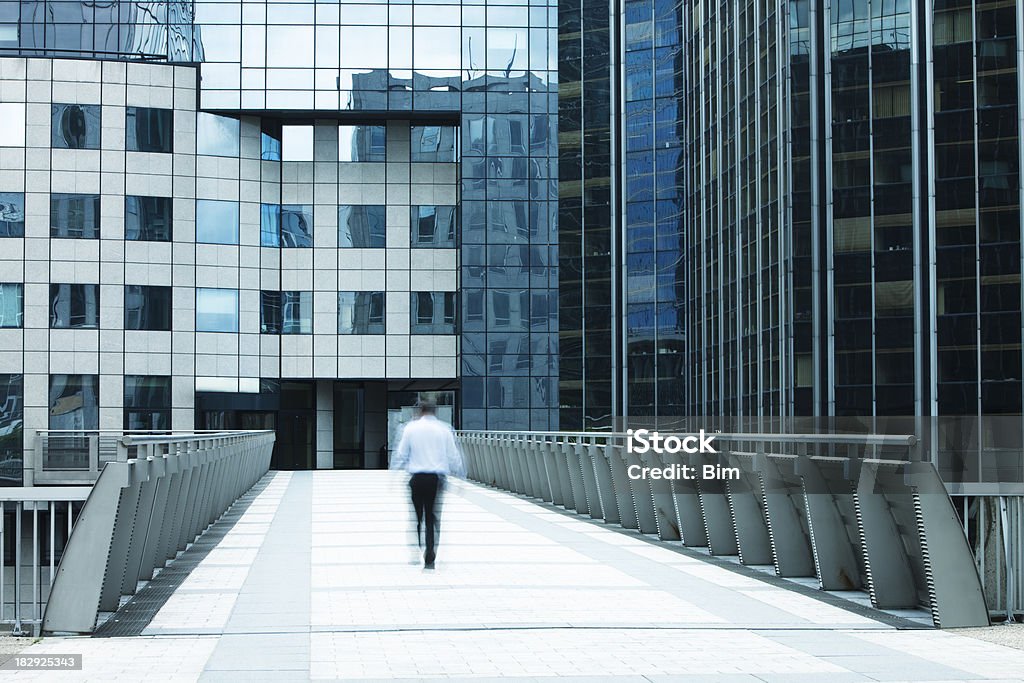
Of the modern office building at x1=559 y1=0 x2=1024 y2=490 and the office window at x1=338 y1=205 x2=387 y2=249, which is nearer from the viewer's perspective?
the modern office building at x1=559 y1=0 x2=1024 y2=490

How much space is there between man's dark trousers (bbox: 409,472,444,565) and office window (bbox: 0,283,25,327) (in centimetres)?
4344

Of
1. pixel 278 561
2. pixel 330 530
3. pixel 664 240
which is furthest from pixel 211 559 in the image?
pixel 664 240

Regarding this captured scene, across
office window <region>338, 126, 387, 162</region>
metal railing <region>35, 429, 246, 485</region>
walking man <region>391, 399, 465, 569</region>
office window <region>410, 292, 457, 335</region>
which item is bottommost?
metal railing <region>35, 429, 246, 485</region>

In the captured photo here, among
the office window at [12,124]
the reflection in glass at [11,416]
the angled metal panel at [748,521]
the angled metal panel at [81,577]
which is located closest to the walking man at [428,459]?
the angled metal panel at [748,521]

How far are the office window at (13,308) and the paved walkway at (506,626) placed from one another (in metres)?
40.2

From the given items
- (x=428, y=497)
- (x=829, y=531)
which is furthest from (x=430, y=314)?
(x=829, y=531)

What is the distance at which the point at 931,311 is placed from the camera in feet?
138

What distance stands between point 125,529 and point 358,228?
46.4m

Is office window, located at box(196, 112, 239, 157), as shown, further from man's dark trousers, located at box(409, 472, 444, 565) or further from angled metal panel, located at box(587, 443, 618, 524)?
man's dark trousers, located at box(409, 472, 444, 565)

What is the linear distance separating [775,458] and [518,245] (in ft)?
141

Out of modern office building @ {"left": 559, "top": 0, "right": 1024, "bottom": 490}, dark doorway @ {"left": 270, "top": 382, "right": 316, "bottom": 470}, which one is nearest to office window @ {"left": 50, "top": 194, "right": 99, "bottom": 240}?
dark doorway @ {"left": 270, "top": 382, "right": 316, "bottom": 470}

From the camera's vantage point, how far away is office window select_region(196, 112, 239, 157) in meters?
55.2

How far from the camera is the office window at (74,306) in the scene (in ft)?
177

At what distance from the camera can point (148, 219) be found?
179 ft
